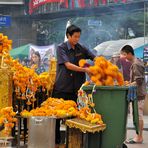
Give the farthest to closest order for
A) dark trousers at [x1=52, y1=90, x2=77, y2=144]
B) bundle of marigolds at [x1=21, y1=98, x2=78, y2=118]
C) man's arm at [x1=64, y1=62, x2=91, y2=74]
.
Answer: dark trousers at [x1=52, y1=90, x2=77, y2=144]
man's arm at [x1=64, y1=62, x2=91, y2=74]
bundle of marigolds at [x1=21, y1=98, x2=78, y2=118]

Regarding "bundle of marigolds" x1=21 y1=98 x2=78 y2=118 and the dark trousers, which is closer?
"bundle of marigolds" x1=21 y1=98 x2=78 y2=118

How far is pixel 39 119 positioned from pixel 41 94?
1257mm

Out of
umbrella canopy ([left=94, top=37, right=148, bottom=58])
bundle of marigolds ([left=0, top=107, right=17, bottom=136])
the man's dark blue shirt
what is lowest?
bundle of marigolds ([left=0, top=107, right=17, bottom=136])

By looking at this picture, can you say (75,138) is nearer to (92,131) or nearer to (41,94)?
(92,131)

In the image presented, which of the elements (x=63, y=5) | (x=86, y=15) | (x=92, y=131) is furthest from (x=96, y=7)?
(x=92, y=131)

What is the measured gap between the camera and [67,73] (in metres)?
6.07

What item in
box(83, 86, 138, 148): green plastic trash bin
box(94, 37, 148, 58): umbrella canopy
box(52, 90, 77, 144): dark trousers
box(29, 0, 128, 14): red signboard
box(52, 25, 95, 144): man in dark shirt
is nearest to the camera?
box(83, 86, 138, 148): green plastic trash bin

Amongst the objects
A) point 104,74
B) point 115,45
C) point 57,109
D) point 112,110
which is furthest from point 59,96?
point 115,45

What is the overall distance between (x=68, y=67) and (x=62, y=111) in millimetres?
688

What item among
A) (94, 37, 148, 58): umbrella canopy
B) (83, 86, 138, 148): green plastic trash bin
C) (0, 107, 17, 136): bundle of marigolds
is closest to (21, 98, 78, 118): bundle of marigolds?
(0, 107, 17, 136): bundle of marigolds

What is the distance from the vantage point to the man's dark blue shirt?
19.8 feet

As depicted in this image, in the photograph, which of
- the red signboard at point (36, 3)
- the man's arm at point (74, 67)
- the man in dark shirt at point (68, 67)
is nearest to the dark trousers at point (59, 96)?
the man in dark shirt at point (68, 67)

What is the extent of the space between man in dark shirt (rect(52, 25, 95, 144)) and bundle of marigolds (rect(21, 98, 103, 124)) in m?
0.29

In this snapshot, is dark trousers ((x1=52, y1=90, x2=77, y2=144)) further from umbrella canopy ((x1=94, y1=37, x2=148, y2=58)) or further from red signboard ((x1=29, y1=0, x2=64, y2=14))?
red signboard ((x1=29, y1=0, x2=64, y2=14))
